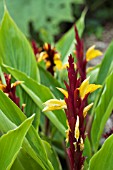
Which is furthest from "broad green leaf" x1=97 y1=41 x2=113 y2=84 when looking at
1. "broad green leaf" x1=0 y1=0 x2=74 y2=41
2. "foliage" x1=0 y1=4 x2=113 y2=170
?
Answer: "broad green leaf" x1=0 y1=0 x2=74 y2=41

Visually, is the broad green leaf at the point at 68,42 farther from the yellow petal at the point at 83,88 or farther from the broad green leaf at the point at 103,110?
the yellow petal at the point at 83,88

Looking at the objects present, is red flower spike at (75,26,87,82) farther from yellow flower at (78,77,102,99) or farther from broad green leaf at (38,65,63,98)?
yellow flower at (78,77,102,99)

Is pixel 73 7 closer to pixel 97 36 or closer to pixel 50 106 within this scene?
pixel 97 36

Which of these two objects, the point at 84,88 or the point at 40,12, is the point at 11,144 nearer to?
the point at 84,88

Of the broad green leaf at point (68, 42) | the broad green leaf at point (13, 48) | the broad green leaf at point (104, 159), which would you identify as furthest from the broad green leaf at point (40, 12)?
the broad green leaf at point (104, 159)

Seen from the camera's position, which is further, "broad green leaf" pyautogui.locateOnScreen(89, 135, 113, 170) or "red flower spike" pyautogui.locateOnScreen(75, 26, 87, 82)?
"red flower spike" pyautogui.locateOnScreen(75, 26, 87, 82)

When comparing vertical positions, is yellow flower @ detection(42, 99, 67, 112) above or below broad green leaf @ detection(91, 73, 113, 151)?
above
